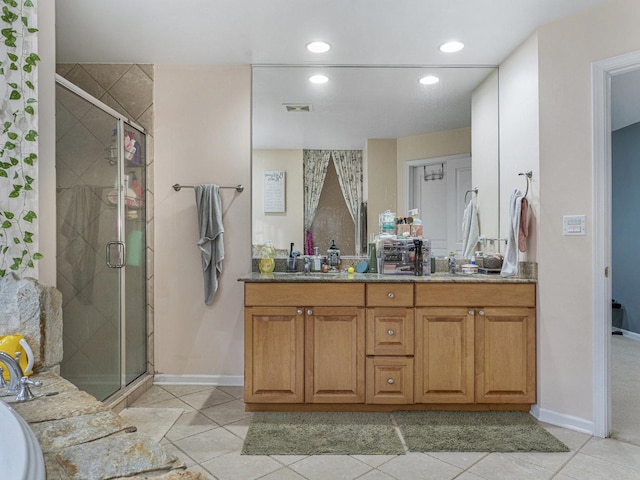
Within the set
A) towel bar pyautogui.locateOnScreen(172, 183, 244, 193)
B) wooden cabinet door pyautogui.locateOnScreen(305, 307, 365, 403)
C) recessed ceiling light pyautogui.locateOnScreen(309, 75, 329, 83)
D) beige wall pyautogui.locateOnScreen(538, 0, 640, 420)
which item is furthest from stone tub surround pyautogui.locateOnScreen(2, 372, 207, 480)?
recessed ceiling light pyautogui.locateOnScreen(309, 75, 329, 83)

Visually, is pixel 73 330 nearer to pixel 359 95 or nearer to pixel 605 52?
pixel 359 95

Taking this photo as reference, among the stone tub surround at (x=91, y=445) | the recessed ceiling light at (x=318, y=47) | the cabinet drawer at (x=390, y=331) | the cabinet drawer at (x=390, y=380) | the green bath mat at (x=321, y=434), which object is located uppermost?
the recessed ceiling light at (x=318, y=47)

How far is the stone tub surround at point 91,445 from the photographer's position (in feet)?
2.64

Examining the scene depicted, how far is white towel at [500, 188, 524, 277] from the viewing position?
2.62 metres

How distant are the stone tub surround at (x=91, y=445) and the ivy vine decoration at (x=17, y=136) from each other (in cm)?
61

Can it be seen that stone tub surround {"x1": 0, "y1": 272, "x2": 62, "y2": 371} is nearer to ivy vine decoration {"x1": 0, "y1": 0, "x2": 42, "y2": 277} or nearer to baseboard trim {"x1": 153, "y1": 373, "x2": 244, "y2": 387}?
ivy vine decoration {"x1": 0, "y1": 0, "x2": 42, "y2": 277}

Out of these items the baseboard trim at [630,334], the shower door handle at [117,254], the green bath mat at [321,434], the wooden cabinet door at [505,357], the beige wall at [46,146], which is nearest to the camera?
the beige wall at [46,146]

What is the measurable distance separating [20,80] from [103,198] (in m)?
1.18

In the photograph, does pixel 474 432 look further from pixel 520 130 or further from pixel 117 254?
pixel 117 254

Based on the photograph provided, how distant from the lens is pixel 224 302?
320 centimetres

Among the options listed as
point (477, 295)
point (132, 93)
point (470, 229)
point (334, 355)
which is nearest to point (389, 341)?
point (334, 355)

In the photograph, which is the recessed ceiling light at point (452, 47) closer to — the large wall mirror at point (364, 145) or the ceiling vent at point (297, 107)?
the large wall mirror at point (364, 145)

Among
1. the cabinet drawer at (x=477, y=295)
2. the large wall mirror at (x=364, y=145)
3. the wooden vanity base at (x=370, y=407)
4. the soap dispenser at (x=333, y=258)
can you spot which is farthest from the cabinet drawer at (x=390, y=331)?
the large wall mirror at (x=364, y=145)

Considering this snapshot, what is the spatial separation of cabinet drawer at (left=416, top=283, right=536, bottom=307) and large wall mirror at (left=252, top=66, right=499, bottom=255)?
0.67m
